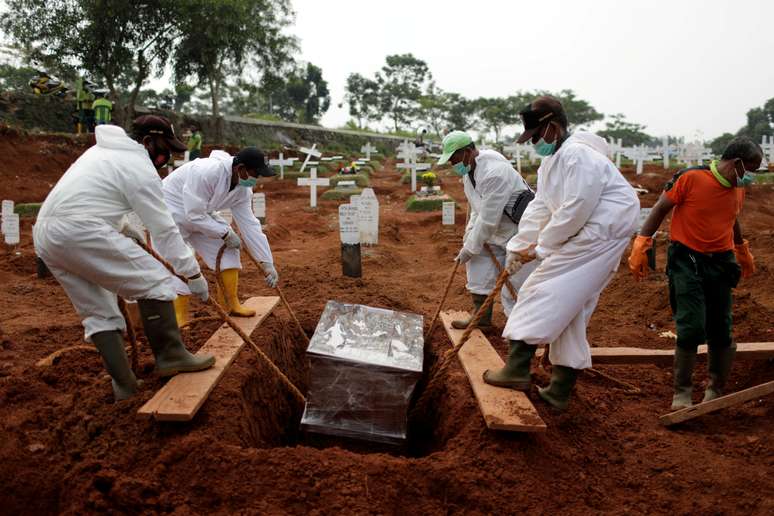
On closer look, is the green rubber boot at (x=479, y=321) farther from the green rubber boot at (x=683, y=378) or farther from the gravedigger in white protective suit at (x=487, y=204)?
the green rubber boot at (x=683, y=378)

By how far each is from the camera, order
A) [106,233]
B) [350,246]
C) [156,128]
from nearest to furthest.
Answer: [106,233] → [156,128] → [350,246]

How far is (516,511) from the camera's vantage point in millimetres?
2557

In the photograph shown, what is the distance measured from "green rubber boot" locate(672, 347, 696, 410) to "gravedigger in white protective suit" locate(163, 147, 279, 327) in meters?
3.07

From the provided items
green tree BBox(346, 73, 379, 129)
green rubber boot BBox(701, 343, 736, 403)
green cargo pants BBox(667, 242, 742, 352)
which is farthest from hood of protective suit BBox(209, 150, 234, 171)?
green tree BBox(346, 73, 379, 129)

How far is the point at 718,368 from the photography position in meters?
3.77

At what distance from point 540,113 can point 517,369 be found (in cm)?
147

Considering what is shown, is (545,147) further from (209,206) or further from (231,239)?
(209,206)

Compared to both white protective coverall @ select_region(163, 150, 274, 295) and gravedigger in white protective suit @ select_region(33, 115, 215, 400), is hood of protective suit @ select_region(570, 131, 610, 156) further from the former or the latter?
white protective coverall @ select_region(163, 150, 274, 295)

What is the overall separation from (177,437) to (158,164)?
1664 mm

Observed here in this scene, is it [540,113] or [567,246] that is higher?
[540,113]

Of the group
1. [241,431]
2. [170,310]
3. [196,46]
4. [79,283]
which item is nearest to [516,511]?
[241,431]

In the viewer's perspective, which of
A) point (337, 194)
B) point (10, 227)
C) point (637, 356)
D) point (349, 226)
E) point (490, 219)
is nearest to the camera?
point (637, 356)

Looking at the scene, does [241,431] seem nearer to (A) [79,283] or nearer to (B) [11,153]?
(A) [79,283]

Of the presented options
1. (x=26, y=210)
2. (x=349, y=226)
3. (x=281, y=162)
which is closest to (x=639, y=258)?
(x=349, y=226)
